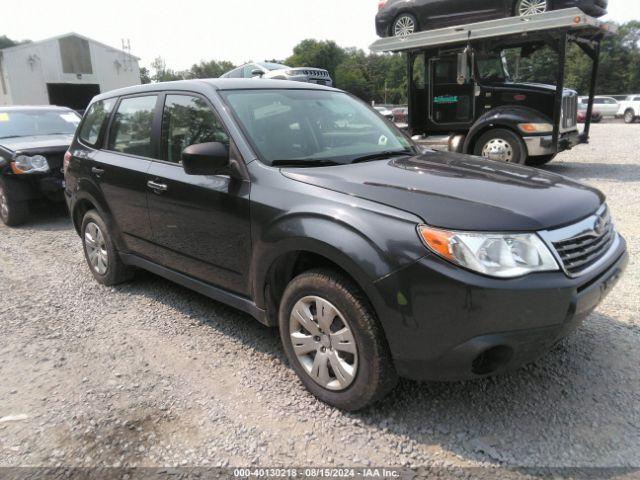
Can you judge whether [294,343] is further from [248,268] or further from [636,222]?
[636,222]

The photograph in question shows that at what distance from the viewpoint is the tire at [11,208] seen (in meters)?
7.15

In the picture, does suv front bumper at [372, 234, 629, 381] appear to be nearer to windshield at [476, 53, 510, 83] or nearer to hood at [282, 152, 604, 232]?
hood at [282, 152, 604, 232]

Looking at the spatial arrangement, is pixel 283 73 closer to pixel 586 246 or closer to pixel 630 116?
pixel 586 246

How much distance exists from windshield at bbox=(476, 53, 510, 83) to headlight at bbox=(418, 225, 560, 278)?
322 inches

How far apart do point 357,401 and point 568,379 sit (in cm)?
130

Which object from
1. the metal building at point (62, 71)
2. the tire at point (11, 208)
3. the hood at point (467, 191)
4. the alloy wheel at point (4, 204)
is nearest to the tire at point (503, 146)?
the hood at point (467, 191)

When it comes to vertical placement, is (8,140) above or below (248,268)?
above

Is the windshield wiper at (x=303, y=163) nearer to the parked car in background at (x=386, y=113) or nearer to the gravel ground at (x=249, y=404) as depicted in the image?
the gravel ground at (x=249, y=404)

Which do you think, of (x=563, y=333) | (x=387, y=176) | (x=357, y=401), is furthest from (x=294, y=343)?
(x=563, y=333)

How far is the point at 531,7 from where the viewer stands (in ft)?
29.1

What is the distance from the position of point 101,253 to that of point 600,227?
404 centimetres

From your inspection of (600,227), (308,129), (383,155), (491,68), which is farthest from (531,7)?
(600,227)

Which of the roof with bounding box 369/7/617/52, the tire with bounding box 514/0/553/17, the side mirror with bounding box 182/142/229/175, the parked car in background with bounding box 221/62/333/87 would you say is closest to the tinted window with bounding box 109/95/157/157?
the side mirror with bounding box 182/142/229/175

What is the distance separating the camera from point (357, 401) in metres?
2.59
